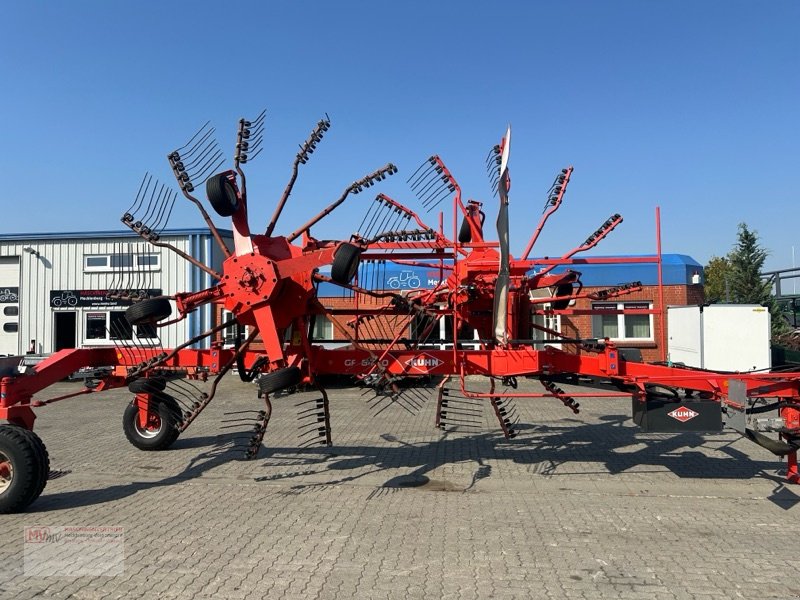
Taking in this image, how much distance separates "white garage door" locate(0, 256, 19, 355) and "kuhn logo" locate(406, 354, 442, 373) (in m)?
18.5

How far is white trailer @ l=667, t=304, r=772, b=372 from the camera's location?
526 inches

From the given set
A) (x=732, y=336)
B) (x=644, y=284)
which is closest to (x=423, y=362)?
(x=732, y=336)

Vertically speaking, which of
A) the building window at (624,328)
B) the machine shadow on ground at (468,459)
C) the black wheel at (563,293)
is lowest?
the machine shadow on ground at (468,459)

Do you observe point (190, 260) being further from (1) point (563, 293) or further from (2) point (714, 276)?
(2) point (714, 276)

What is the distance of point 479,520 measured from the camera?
17.5 ft

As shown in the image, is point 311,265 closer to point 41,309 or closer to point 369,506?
point 369,506

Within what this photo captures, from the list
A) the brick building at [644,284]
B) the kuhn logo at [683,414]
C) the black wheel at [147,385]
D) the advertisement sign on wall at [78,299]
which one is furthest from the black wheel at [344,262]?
the advertisement sign on wall at [78,299]

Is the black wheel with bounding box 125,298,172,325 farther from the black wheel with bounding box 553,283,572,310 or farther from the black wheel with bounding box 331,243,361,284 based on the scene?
the black wheel with bounding box 553,283,572,310

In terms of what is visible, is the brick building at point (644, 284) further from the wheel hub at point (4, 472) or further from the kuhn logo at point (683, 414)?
the wheel hub at point (4, 472)

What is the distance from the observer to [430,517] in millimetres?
5426

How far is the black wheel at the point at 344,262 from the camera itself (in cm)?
546

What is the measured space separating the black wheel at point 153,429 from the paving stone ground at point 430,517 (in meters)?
0.21

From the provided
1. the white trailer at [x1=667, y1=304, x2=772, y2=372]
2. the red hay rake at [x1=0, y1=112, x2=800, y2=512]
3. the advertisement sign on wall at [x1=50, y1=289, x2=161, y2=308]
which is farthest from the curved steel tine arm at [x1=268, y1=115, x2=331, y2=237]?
the advertisement sign on wall at [x1=50, y1=289, x2=161, y2=308]

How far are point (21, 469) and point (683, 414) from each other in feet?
21.2
